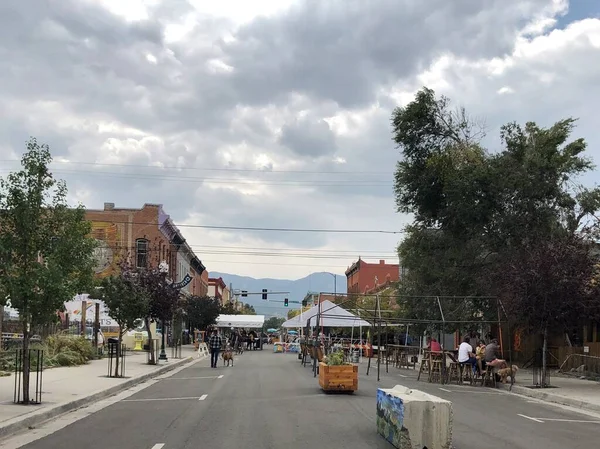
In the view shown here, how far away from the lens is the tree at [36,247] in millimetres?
14500

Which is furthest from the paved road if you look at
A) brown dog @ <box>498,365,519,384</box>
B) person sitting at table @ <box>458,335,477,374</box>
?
person sitting at table @ <box>458,335,477,374</box>

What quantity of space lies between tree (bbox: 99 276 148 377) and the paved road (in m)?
5.42

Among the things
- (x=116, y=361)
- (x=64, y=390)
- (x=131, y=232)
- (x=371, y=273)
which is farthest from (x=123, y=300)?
(x=371, y=273)

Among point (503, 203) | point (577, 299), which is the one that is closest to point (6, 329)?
point (503, 203)

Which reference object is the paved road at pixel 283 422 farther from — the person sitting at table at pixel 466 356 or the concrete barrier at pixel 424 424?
the person sitting at table at pixel 466 356

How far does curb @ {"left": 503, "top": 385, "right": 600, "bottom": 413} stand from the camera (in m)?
17.4

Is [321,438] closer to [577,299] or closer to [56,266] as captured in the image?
[56,266]

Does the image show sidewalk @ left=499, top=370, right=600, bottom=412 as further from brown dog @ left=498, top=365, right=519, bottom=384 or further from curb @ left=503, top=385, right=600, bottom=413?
brown dog @ left=498, top=365, right=519, bottom=384

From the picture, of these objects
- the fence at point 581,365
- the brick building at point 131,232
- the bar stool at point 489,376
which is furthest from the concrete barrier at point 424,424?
the brick building at point 131,232

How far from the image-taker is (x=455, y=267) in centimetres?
3303

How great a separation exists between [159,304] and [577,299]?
18.9m

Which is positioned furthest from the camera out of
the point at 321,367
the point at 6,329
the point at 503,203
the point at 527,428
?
the point at 6,329

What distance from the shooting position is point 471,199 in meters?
32.8

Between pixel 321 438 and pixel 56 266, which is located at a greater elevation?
pixel 56 266
